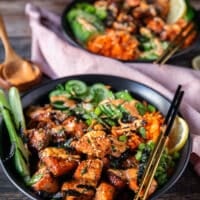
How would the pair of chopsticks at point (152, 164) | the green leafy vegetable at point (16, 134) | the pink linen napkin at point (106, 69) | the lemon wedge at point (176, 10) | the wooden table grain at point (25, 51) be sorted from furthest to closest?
the lemon wedge at point (176, 10), the pink linen napkin at point (106, 69), the wooden table grain at point (25, 51), the green leafy vegetable at point (16, 134), the pair of chopsticks at point (152, 164)

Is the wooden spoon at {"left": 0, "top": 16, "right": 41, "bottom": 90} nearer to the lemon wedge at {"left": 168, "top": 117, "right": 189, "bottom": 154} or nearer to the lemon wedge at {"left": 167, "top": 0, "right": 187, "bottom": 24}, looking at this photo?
the lemon wedge at {"left": 168, "top": 117, "right": 189, "bottom": 154}

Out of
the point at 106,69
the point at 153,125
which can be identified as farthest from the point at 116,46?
the point at 153,125

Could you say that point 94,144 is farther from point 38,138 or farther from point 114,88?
point 114,88

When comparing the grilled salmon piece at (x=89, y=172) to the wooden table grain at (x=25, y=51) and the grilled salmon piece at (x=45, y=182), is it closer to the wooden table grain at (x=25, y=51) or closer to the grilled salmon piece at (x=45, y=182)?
the grilled salmon piece at (x=45, y=182)

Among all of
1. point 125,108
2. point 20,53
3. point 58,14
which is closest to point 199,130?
point 125,108

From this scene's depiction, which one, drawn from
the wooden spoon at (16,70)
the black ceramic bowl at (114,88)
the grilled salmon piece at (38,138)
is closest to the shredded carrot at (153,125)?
the black ceramic bowl at (114,88)

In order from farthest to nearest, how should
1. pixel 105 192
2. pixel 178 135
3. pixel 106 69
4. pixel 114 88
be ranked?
pixel 106 69 → pixel 114 88 → pixel 178 135 → pixel 105 192

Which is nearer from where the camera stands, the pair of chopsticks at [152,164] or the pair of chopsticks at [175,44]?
the pair of chopsticks at [152,164]
